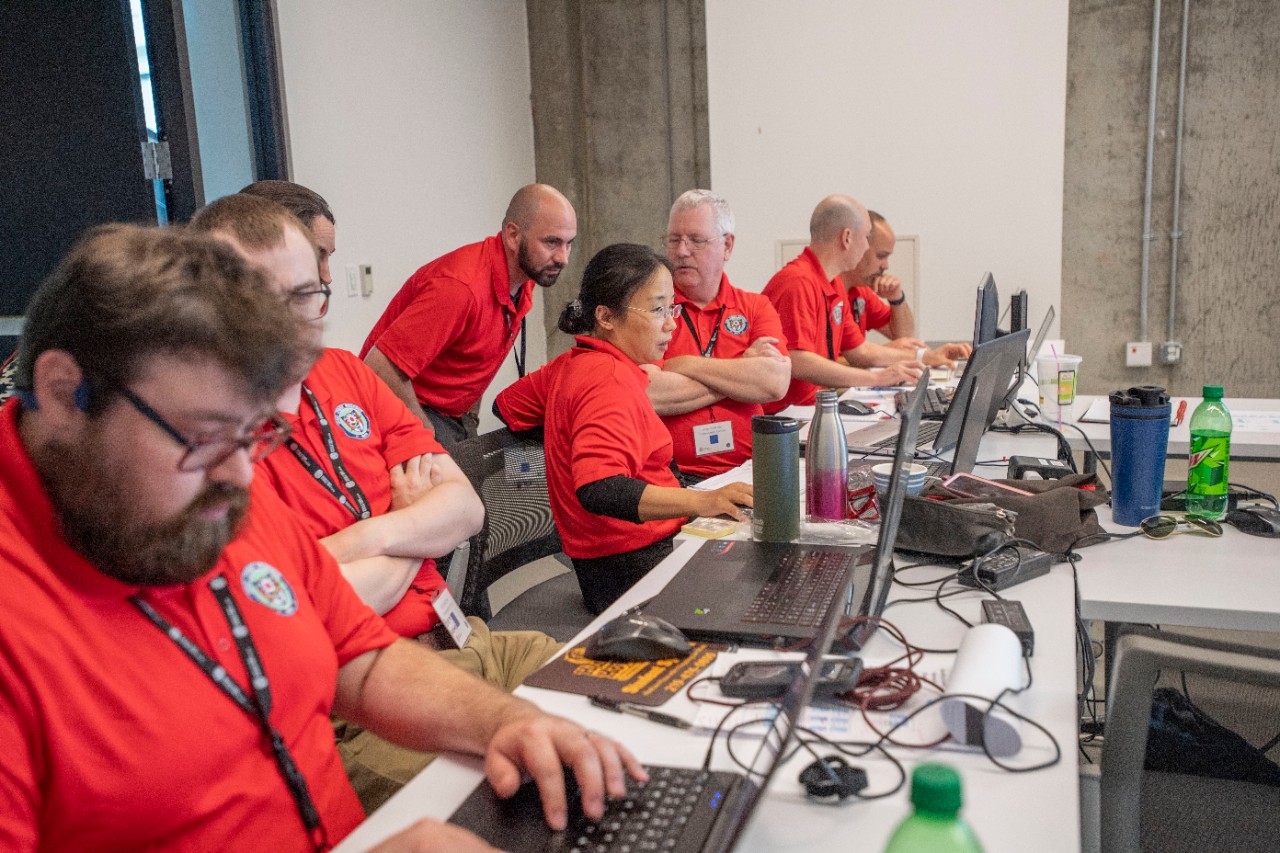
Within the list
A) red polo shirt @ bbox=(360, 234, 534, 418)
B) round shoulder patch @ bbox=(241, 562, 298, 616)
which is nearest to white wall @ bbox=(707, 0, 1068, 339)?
red polo shirt @ bbox=(360, 234, 534, 418)

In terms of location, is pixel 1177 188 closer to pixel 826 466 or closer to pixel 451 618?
pixel 826 466

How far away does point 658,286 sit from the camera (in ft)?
8.04

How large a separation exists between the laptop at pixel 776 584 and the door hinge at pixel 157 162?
95.4 inches

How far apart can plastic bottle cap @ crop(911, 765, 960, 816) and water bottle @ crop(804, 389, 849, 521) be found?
1.25 meters

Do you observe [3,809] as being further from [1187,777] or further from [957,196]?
[957,196]

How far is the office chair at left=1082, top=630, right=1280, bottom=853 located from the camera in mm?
1174

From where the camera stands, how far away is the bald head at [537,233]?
3480mm

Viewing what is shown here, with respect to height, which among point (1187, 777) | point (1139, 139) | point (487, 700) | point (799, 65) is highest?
point (799, 65)

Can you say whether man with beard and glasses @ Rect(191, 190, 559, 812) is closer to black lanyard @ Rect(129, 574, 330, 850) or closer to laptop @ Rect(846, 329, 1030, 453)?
black lanyard @ Rect(129, 574, 330, 850)

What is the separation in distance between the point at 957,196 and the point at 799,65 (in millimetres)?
1069

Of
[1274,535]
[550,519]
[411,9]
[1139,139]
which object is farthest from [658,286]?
[1139,139]

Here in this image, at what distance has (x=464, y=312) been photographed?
3.36 meters

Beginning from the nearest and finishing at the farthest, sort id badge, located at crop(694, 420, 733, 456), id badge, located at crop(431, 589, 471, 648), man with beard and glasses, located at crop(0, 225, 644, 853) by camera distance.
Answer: man with beard and glasses, located at crop(0, 225, 644, 853) < id badge, located at crop(431, 589, 471, 648) < id badge, located at crop(694, 420, 733, 456)

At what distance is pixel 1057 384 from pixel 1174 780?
1.94 meters
